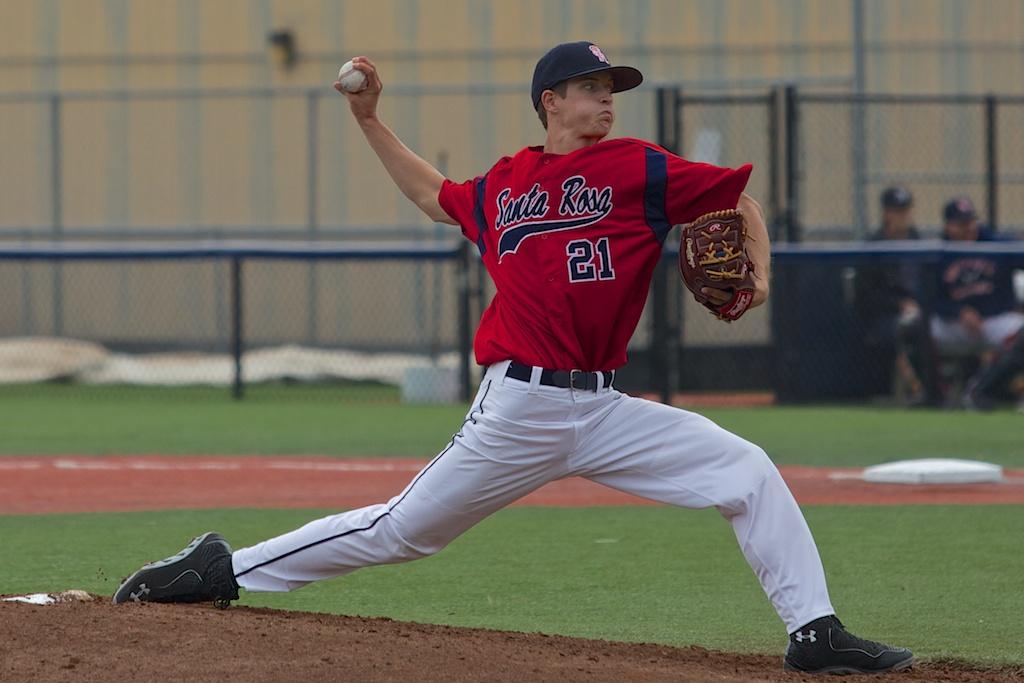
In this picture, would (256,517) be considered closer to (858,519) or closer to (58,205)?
(858,519)

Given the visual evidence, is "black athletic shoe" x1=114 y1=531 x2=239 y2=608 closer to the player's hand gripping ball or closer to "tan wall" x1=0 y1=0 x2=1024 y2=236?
the player's hand gripping ball

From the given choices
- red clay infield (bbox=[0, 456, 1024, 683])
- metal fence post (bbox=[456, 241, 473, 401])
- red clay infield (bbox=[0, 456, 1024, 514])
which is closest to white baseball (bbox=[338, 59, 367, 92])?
red clay infield (bbox=[0, 456, 1024, 683])

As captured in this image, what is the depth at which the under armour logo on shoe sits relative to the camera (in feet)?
18.0

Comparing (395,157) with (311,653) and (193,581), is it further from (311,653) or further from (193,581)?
(311,653)

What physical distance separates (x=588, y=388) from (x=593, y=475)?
311 millimetres

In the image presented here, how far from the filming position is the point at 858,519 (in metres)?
8.30

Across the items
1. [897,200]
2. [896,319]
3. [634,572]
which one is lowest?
[634,572]

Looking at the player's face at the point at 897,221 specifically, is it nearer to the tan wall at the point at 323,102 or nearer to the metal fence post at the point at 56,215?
A: the tan wall at the point at 323,102

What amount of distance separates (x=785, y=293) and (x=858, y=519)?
6.52 meters

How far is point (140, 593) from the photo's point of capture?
5500 millimetres

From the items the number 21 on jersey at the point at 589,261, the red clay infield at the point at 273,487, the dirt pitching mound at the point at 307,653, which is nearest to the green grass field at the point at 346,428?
the red clay infield at the point at 273,487

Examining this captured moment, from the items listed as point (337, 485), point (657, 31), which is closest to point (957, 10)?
point (657, 31)

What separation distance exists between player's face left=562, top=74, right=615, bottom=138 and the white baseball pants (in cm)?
75

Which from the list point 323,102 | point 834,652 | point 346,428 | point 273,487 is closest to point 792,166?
point 346,428
